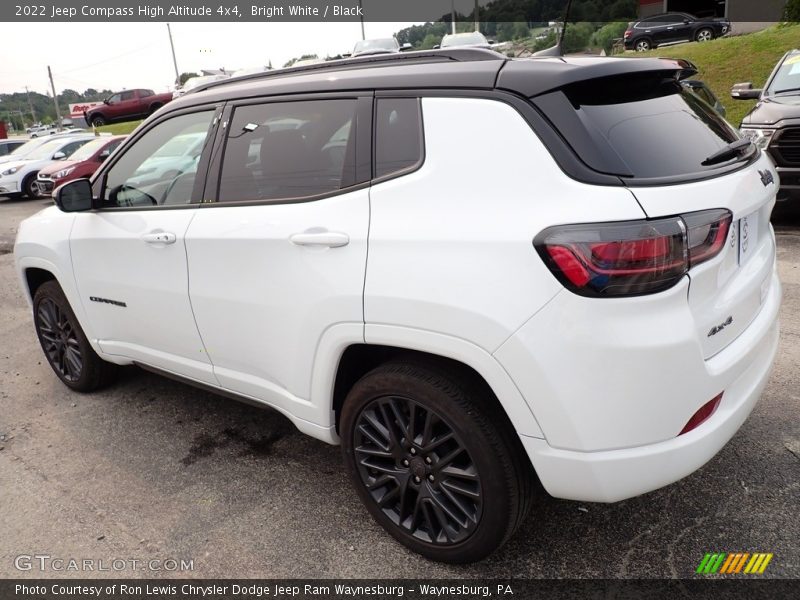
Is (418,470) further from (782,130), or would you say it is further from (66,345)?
(782,130)

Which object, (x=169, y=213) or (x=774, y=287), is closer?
(x=774, y=287)

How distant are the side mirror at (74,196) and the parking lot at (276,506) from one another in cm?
131

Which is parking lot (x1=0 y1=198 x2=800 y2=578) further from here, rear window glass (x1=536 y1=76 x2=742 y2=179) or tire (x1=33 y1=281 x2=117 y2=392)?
rear window glass (x1=536 y1=76 x2=742 y2=179)

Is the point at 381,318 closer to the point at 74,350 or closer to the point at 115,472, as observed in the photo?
the point at 115,472

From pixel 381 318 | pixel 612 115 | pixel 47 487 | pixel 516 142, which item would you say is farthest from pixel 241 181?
pixel 47 487

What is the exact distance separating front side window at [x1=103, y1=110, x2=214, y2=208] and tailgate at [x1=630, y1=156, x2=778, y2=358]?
214 centimetres

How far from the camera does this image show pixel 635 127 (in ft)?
7.03

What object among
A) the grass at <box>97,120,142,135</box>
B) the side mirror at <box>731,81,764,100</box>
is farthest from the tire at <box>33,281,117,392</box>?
the grass at <box>97,120,142,135</box>

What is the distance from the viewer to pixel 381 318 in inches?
88.2

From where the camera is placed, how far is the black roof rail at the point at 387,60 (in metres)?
2.41

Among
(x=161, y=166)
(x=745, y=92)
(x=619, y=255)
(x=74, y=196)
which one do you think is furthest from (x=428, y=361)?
(x=745, y=92)

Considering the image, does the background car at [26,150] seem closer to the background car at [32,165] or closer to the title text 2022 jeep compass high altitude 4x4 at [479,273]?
the background car at [32,165]

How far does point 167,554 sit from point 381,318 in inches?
54.8

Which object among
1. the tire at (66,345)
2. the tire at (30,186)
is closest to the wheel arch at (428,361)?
the tire at (66,345)
